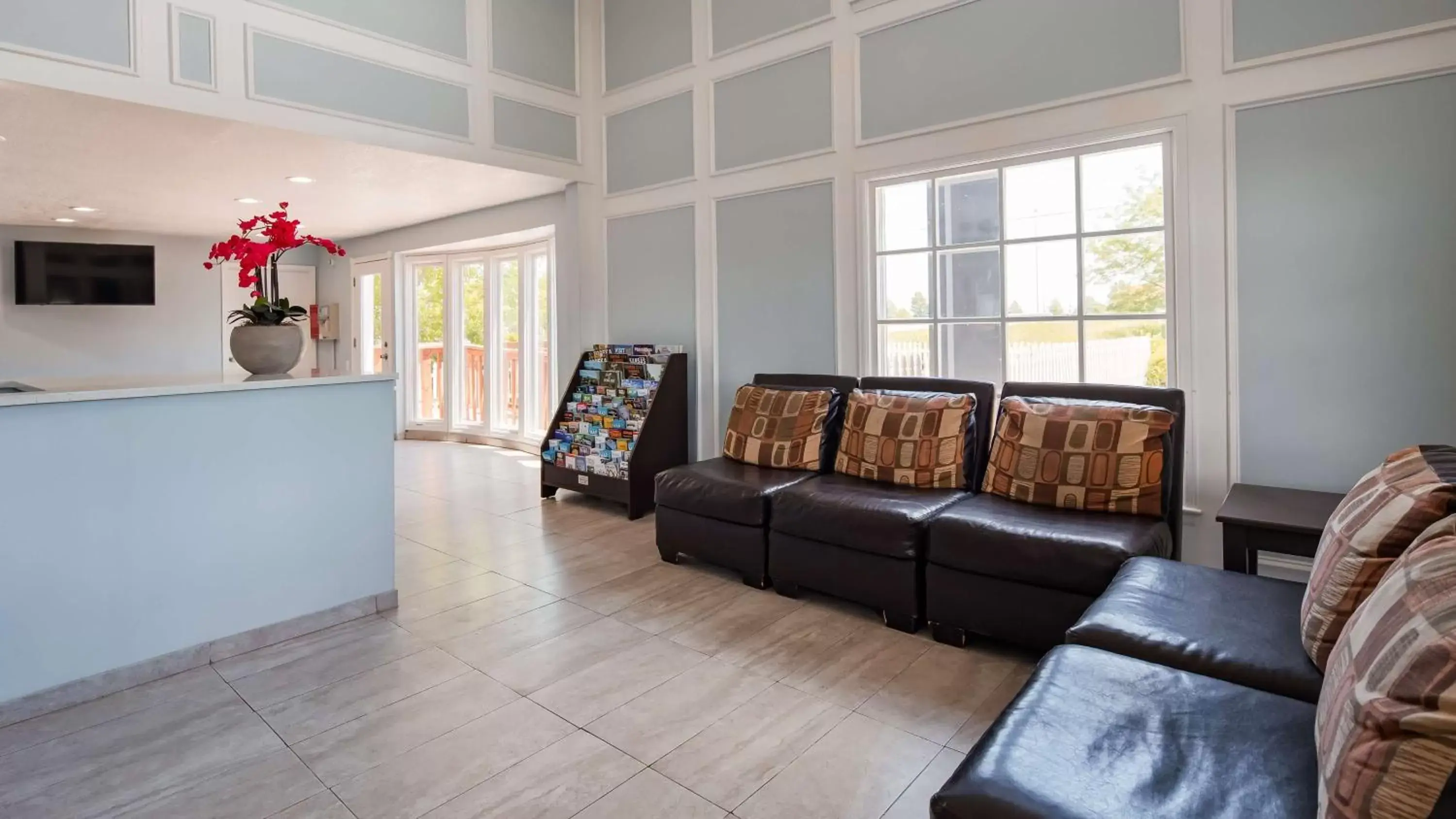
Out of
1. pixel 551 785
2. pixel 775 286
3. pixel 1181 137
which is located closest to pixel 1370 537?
pixel 551 785

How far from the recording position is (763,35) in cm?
450

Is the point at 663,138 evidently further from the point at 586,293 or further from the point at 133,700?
the point at 133,700

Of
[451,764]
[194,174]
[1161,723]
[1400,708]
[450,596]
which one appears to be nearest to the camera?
[1400,708]

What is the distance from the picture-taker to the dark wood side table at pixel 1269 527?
7.54ft

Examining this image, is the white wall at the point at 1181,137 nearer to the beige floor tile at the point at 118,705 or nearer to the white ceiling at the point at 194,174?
the white ceiling at the point at 194,174

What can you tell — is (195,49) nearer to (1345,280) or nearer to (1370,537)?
(1370,537)

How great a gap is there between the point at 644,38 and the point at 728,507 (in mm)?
3628

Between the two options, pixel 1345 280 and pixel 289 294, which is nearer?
pixel 1345 280

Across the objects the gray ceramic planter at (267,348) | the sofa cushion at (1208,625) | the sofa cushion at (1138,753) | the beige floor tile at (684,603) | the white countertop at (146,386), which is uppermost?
the gray ceramic planter at (267,348)

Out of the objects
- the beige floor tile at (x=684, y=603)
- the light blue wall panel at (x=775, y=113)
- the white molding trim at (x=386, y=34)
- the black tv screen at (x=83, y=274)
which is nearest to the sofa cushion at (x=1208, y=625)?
the beige floor tile at (x=684, y=603)

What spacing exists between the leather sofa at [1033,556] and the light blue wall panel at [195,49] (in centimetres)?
411

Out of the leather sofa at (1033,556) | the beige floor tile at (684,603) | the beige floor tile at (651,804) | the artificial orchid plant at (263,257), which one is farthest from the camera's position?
the beige floor tile at (684,603)

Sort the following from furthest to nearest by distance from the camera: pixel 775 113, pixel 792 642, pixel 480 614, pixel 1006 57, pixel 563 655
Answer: pixel 775 113 → pixel 1006 57 → pixel 480 614 → pixel 792 642 → pixel 563 655

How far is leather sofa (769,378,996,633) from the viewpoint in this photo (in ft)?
Result: 9.26
